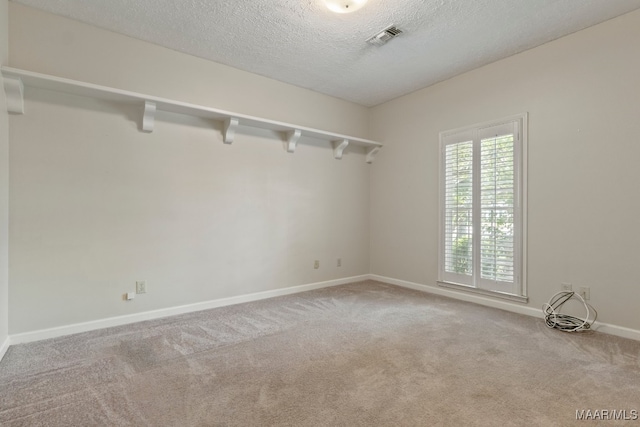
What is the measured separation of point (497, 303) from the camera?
3641 mm

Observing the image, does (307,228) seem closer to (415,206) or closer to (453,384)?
(415,206)

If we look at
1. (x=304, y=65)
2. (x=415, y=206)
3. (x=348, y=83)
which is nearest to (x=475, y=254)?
(x=415, y=206)

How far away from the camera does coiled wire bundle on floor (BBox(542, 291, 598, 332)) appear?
2941mm

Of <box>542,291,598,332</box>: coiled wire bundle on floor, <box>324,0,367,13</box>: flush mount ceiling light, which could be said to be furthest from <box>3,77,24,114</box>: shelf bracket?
<box>542,291,598,332</box>: coiled wire bundle on floor

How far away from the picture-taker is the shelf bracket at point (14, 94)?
8.24 feet

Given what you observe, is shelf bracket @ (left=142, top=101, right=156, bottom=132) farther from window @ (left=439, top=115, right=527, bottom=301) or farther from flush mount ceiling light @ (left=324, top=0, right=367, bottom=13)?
window @ (left=439, top=115, right=527, bottom=301)

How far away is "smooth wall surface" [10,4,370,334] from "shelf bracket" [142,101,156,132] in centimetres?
10

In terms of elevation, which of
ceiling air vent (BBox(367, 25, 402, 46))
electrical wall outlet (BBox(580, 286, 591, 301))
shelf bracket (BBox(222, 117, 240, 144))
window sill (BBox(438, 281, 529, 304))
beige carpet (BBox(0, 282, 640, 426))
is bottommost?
beige carpet (BBox(0, 282, 640, 426))

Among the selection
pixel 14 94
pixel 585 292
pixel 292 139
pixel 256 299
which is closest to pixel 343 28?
pixel 292 139

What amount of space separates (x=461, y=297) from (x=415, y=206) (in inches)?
54.6

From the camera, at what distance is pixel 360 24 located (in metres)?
2.92

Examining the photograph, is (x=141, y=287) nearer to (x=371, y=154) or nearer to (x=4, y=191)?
(x=4, y=191)

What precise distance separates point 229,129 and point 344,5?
183 centimetres

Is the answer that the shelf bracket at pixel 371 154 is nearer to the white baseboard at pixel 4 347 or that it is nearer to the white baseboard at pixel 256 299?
the white baseboard at pixel 256 299
